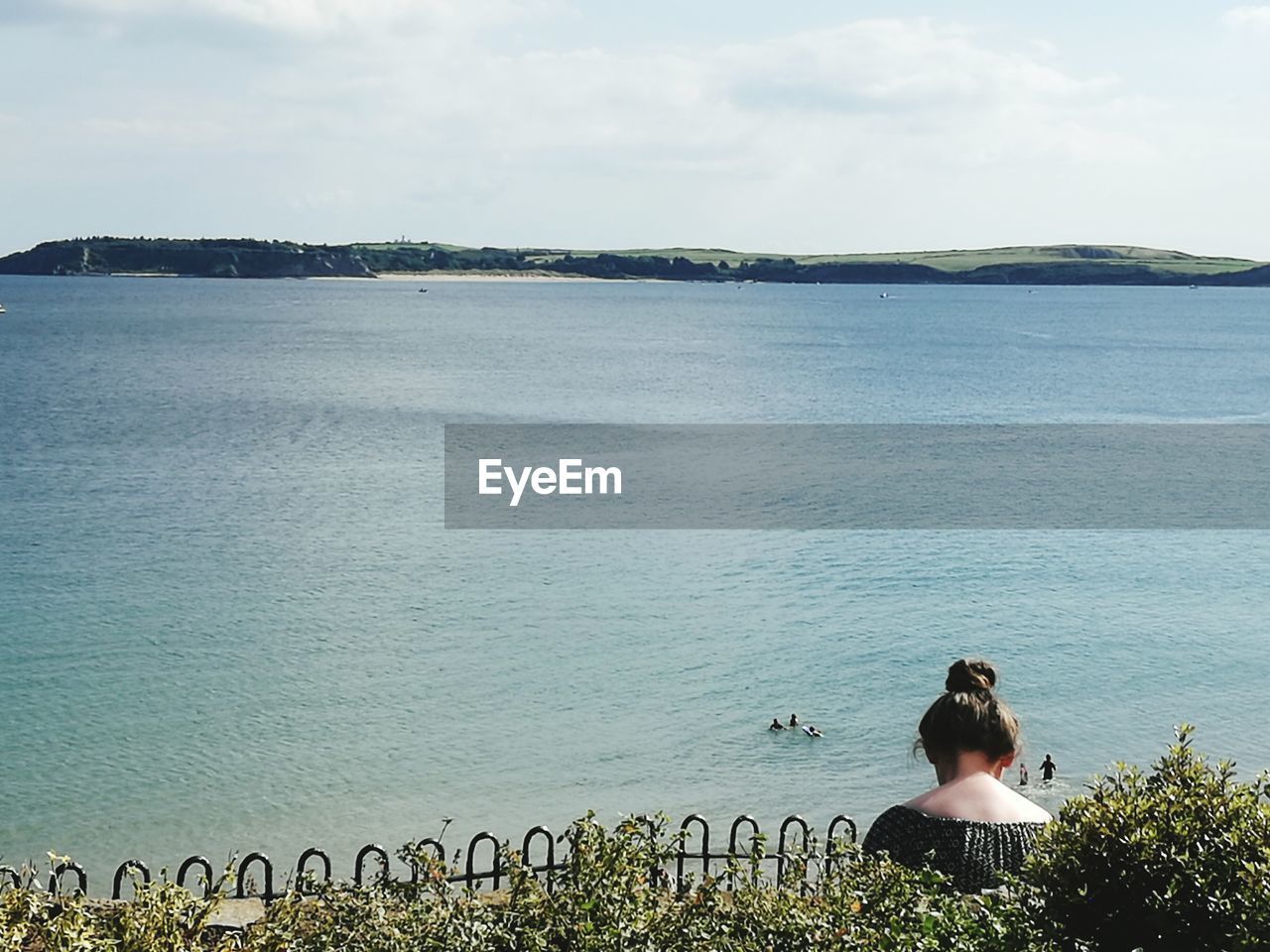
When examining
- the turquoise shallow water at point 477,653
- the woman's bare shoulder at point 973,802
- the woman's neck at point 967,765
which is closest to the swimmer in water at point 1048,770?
the turquoise shallow water at point 477,653

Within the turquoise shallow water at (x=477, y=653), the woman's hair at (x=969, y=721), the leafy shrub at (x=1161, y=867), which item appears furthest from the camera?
the turquoise shallow water at (x=477, y=653)

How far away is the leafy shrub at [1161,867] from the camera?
5660 millimetres

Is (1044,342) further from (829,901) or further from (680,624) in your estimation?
(829,901)

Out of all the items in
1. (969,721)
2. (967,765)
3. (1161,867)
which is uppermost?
(969,721)

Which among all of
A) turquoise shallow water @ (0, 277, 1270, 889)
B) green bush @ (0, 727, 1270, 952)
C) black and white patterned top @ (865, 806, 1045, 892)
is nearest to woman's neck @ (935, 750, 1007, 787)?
Result: black and white patterned top @ (865, 806, 1045, 892)

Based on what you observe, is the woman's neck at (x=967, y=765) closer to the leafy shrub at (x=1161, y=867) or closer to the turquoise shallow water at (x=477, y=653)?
the leafy shrub at (x=1161, y=867)

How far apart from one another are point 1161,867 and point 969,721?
102 centimetres

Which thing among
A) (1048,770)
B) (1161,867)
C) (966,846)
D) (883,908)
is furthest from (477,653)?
(1161,867)

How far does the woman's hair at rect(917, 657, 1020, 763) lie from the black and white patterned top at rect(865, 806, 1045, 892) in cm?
31

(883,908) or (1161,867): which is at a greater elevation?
(1161,867)

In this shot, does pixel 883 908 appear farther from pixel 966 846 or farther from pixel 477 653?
pixel 477 653

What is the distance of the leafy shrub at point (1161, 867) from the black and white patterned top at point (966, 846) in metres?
0.41

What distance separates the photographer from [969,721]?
6469mm

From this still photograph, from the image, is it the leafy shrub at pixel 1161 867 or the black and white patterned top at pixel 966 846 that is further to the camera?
the black and white patterned top at pixel 966 846
